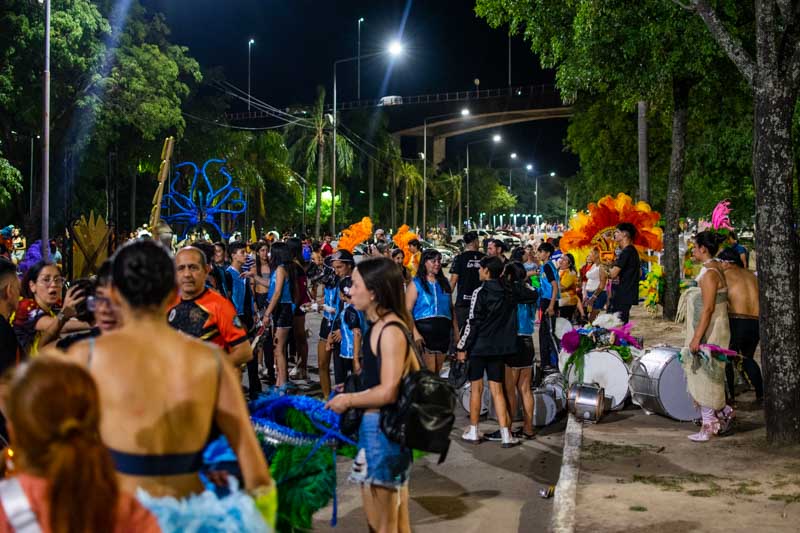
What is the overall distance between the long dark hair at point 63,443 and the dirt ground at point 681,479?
4.71 meters

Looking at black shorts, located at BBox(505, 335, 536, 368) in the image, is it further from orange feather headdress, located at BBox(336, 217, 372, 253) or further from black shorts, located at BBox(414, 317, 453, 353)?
orange feather headdress, located at BBox(336, 217, 372, 253)

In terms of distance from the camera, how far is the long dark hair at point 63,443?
225cm

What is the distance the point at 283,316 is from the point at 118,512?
32.0 feet

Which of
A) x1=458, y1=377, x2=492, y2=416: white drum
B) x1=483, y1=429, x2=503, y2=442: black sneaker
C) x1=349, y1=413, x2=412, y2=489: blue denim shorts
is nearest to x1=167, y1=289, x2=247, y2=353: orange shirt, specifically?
x1=349, y1=413, x2=412, y2=489: blue denim shorts

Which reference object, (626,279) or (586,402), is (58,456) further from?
(626,279)

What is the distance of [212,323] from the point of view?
5742 millimetres

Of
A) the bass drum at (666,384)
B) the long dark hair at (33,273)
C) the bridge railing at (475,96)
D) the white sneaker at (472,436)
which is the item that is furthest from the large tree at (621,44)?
the bridge railing at (475,96)

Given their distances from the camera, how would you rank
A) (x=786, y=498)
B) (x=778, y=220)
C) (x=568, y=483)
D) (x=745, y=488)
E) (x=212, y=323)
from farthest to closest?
(x=778, y=220) < (x=568, y=483) < (x=745, y=488) < (x=786, y=498) < (x=212, y=323)

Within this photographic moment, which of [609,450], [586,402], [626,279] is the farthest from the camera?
[626,279]

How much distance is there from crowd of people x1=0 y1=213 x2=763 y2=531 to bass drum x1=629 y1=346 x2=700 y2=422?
32 centimetres

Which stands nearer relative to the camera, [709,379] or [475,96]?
[709,379]

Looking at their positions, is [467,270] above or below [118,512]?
above

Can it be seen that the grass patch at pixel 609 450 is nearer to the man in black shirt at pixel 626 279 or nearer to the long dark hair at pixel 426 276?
the long dark hair at pixel 426 276

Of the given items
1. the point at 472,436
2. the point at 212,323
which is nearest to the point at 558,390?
the point at 472,436
